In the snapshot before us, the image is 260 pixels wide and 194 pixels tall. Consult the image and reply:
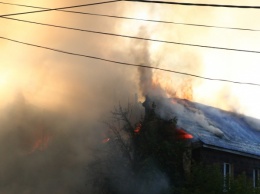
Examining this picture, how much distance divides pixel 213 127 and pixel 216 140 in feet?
3.95

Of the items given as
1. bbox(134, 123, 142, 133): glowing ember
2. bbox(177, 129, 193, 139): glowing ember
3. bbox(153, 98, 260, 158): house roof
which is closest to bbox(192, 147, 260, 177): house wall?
bbox(153, 98, 260, 158): house roof

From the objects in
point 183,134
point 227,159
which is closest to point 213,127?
point 227,159

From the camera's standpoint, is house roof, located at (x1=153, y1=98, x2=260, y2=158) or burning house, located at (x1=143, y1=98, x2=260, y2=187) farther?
house roof, located at (x1=153, y1=98, x2=260, y2=158)

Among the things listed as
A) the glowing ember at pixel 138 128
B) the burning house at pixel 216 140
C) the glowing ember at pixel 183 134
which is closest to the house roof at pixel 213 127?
the burning house at pixel 216 140

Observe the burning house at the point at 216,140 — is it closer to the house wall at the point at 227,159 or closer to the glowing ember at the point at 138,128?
the house wall at the point at 227,159

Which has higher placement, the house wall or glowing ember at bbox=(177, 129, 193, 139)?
glowing ember at bbox=(177, 129, 193, 139)

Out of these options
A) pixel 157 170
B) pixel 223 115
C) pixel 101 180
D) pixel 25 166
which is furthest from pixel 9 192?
pixel 223 115

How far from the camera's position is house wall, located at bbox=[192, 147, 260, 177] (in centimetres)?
1659

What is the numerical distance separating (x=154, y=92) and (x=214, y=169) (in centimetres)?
610

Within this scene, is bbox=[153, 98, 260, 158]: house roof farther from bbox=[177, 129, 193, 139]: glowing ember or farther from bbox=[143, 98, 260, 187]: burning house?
bbox=[177, 129, 193, 139]: glowing ember

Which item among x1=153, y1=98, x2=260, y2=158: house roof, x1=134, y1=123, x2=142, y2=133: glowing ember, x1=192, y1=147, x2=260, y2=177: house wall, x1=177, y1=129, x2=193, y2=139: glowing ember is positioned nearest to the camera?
x1=134, y1=123, x2=142, y2=133: glowing ember

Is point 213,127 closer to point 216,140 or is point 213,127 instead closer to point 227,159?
point 216,140

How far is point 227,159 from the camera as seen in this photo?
57.4 feet

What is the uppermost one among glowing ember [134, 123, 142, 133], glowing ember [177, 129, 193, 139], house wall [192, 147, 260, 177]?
glowing ember [134, 123, 142, 133]
